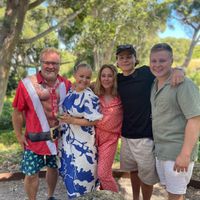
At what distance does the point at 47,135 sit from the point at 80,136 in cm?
39

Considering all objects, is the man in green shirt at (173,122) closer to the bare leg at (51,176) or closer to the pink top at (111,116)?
the pink top at (111,116)

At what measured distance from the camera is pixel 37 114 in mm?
3912

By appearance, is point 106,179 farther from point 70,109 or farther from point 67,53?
point 67,53

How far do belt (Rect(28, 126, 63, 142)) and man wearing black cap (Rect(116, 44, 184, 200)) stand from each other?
0.70 m

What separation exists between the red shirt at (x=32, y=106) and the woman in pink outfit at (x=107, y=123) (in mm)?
504

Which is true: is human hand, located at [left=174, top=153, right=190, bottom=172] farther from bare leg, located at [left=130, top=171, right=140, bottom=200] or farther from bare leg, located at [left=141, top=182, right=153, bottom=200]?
bare leg, located at [left=130, top=171, right=140, bottom=200]

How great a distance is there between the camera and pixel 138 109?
372 cm

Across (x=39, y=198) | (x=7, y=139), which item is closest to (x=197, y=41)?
(x=7, y=139)

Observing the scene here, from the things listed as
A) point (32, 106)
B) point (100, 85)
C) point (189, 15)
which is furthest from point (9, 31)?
point (189, 15)

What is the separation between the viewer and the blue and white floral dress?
12.2 ft

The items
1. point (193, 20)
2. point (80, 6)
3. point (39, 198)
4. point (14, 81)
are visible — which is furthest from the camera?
point (193, 20)

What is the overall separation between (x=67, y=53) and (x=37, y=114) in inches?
804

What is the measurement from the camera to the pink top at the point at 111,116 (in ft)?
12.3

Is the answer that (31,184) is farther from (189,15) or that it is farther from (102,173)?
(189,15)
